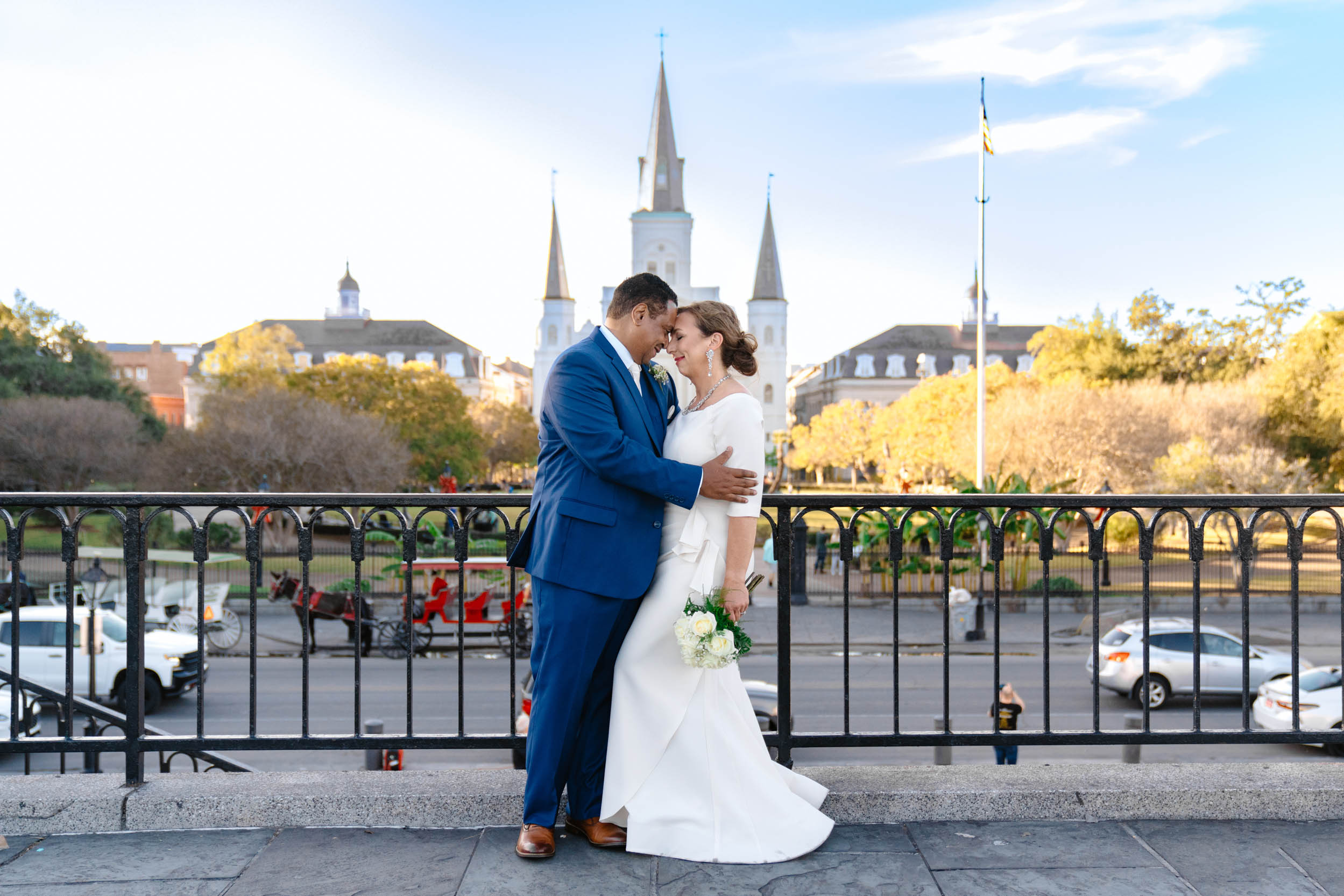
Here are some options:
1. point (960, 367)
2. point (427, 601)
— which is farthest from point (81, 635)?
point (960, 367)

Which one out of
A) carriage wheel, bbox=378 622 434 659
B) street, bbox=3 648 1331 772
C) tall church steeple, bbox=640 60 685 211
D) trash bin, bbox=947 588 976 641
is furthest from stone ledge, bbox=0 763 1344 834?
tall church steeple, bbox=640 60 685 211

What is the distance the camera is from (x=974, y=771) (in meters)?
3.75

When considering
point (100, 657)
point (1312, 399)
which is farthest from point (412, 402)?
point (1312, 399)

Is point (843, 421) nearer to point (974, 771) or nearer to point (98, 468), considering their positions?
point (98, 468)

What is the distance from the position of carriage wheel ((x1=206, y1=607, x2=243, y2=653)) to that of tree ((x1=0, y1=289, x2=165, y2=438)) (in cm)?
2702

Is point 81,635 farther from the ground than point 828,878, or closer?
closer

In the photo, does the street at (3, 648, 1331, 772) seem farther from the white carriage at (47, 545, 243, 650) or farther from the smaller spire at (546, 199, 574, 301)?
the smaller spire at (546, 199, 574, 301)

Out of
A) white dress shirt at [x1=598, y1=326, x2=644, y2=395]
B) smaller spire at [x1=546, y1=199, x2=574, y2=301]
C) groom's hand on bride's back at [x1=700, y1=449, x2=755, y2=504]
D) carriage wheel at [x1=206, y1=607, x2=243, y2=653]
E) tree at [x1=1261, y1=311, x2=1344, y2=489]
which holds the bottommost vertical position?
carriage wheel at [x1=206, y1=607, x2=243, y2=653]

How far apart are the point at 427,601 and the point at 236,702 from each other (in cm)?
451

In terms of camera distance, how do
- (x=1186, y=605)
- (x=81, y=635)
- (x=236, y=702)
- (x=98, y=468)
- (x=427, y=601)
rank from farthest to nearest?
(x=98, y=468), (x=1186, y=605), (x=427, y=601), (x=236, y=702), (x=81, y=635)

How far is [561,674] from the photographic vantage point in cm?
319

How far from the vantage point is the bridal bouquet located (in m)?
3.04

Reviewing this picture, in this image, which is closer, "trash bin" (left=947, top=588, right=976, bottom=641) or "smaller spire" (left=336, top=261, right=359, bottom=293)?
"trash bin" (left=947, top=588, right=976, bottom=641)

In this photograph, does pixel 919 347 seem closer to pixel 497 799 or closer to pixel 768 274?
pixel 768 274
